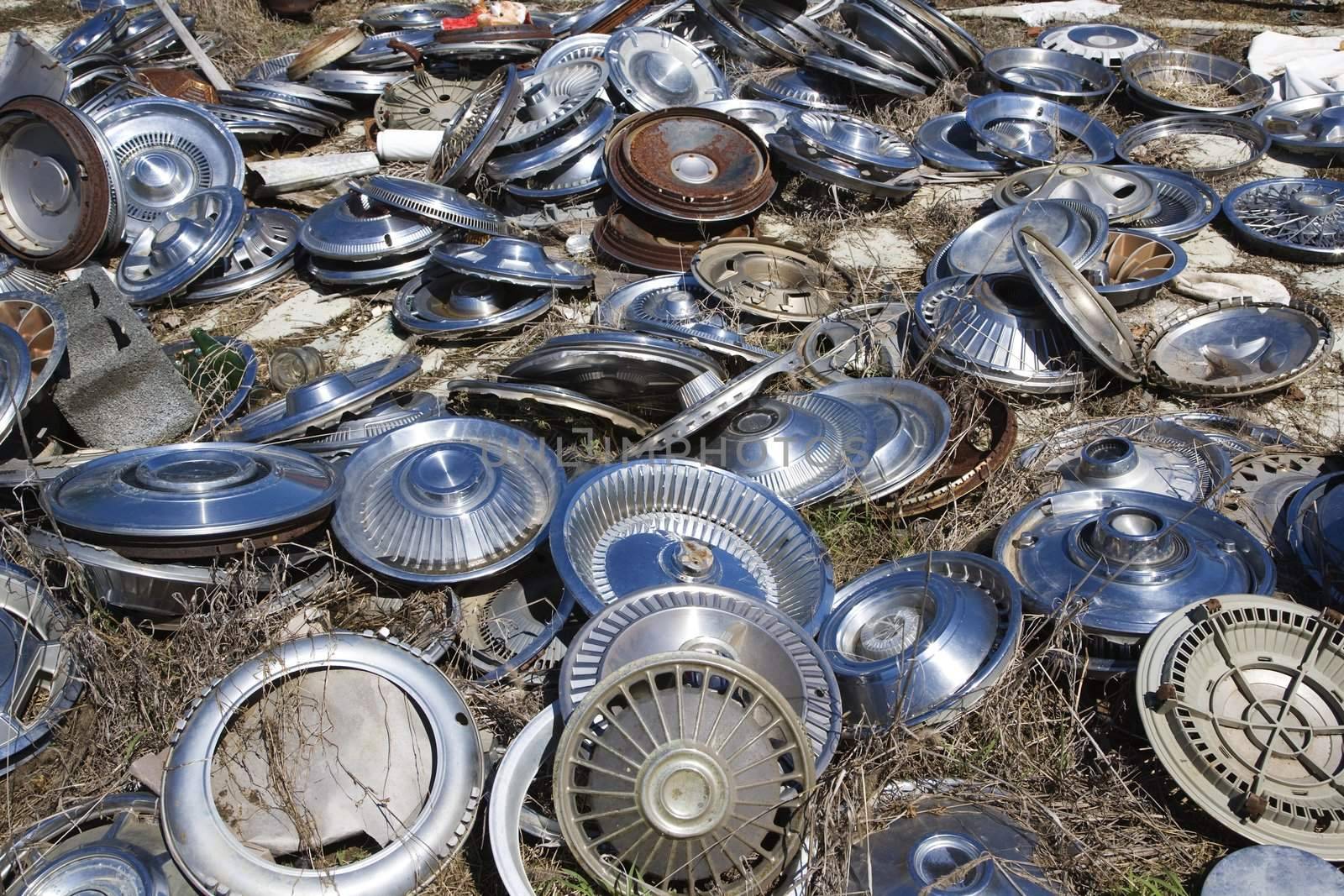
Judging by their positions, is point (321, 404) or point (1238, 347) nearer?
point (321, 404)

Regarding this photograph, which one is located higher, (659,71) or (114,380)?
(114,380)

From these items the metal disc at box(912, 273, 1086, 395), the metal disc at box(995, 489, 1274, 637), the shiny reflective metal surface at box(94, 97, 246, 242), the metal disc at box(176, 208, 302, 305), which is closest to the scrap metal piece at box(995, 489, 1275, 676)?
the metal disc at box(995, 489, 1274, 637)

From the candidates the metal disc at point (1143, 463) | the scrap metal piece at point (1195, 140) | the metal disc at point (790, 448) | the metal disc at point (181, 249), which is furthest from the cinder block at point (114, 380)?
the scrap metal piece at point (1195, 140)

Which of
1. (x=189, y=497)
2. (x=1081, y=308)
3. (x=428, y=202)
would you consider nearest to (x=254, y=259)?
(x=428, y=202)

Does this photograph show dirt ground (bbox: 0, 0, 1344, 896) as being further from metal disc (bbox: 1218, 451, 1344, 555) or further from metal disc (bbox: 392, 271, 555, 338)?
metal disc (bbox: 392, 271, 555, 338)

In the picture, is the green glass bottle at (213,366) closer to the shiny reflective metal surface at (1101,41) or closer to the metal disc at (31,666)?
the metal disc at (31,666)

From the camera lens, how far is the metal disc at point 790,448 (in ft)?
12.6

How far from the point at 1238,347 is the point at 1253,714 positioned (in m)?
2.63

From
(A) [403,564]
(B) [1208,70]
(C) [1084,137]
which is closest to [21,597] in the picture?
(A) [403,564]

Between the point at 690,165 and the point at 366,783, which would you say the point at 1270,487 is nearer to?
the point at 366,783

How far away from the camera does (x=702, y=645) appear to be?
9.07 feet

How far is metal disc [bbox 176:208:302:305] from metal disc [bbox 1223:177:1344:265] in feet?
20.2

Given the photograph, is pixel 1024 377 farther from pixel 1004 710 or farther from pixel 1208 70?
pixel 1208 70

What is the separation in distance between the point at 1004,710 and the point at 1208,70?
7.55 meters
